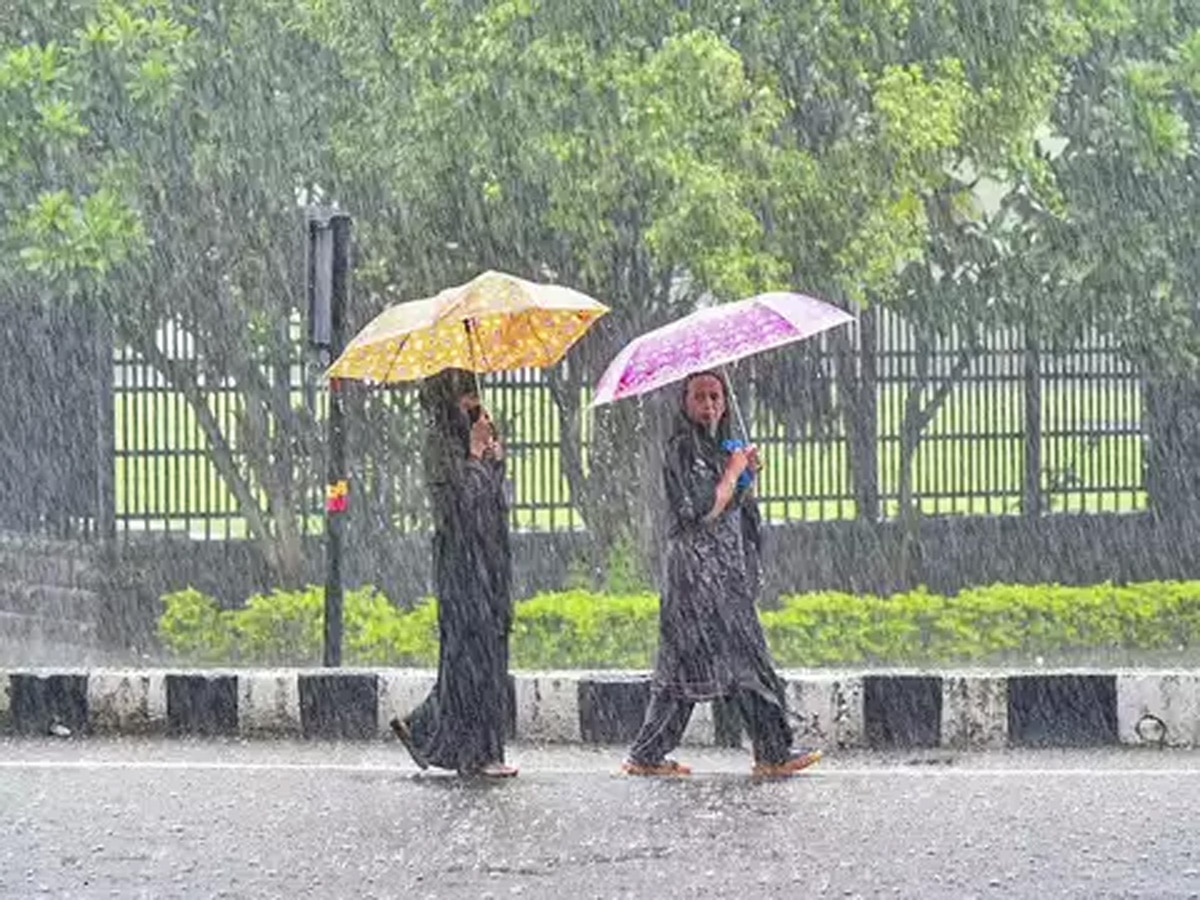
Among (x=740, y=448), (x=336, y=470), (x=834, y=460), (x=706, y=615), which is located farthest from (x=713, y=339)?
(x=834, y=460)

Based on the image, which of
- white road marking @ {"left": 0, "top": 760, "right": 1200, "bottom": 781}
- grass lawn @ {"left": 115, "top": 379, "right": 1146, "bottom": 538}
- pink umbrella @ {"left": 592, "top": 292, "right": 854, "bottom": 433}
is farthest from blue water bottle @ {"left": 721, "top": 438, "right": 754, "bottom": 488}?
grass lawn @ {"left": 115, "top": 379, "right": 1146, "bottom": 538}

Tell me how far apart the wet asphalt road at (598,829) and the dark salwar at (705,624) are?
10.5 inches

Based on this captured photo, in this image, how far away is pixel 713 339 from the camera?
1196 cm

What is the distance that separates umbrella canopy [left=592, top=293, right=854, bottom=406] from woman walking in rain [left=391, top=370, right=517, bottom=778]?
0.53m

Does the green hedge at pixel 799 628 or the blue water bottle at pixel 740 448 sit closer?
the blue water bottle at pixel 740 448

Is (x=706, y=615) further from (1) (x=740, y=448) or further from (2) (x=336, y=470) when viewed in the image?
(2) (x=336, y=470)

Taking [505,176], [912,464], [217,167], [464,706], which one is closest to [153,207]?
[217,167]

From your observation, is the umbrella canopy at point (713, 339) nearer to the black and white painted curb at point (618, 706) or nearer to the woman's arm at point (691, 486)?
the woman's arm at point (691, 486)

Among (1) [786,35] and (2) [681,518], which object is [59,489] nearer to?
(1) [786,35]

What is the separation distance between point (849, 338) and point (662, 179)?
3.11 meters

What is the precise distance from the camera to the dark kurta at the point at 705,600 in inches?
478

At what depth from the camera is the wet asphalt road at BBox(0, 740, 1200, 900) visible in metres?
9.50

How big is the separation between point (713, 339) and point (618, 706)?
2.39 meters

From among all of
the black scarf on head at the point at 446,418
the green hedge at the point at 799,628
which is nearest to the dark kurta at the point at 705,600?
the black scarf on head at the point at 446,418
